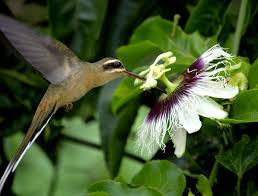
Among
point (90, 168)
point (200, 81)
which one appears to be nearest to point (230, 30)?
point (200, 81)

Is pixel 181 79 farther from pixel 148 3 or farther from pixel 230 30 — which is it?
pixel 148 3

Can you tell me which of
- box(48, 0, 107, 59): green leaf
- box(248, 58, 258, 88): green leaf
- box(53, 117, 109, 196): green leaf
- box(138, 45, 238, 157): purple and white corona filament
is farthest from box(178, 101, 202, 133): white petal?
box(53, 117, 109, 196): green leaf

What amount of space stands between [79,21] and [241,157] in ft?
2.07

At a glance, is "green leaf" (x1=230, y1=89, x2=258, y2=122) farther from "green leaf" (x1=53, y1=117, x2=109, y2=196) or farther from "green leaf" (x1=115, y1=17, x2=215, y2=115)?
"green leaf" (x1=53, y1=117, x2=109, y2=196)

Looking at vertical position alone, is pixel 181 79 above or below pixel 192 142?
above

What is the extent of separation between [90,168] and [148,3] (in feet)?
3.42

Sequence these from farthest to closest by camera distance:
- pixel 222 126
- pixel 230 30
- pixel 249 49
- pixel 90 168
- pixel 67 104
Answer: pixel 90 168, pixel 230 30, pixel 249 49, pixel 67 104, pixel 222 126

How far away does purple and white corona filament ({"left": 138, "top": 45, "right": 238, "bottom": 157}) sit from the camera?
37.1 inches

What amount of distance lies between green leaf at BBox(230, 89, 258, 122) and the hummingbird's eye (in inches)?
7.4

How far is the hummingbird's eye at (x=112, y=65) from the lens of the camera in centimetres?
102

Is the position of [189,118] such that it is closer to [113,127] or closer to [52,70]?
[52,70]

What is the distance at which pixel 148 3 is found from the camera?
155 cm

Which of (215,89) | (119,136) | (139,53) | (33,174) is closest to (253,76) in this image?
(215,89)

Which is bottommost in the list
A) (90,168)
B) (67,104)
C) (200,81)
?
(90,168)
